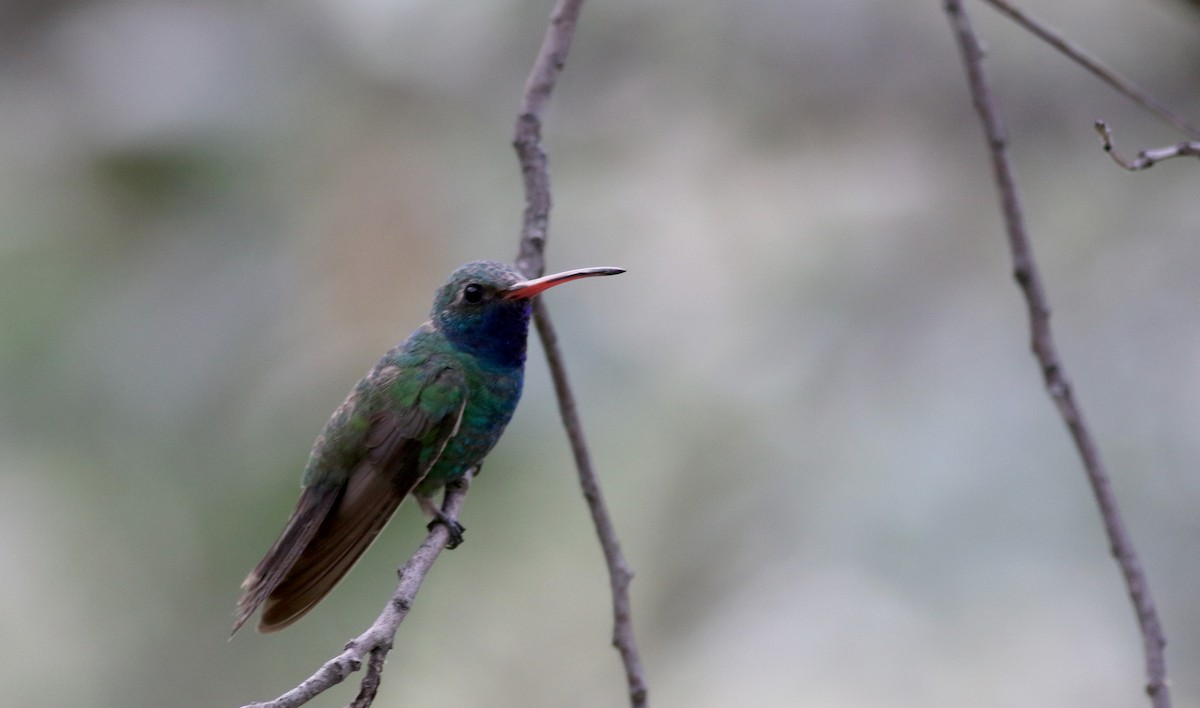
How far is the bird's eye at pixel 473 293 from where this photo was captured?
2795 millimetres

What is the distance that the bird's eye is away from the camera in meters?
2.79

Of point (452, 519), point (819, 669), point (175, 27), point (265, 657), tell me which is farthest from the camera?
point (175, 27)

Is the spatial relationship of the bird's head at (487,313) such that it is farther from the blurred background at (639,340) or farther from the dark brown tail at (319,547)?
the blurred background at (639,340)

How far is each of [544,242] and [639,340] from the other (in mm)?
2127

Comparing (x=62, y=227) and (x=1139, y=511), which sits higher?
(x=62, y=227)

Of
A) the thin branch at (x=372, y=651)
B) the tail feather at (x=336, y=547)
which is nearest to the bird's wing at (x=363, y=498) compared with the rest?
the tail feather at (x=336, y=547)

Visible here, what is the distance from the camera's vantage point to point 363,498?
2.65 metres

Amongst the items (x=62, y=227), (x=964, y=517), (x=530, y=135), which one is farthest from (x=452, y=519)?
(x=62, y=227)

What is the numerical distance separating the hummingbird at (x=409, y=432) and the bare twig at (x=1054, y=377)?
3.27ft

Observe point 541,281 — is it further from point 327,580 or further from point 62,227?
point 62,227

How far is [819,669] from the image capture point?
3.94 metres

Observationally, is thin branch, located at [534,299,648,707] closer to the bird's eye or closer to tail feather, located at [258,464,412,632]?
the bird's eye

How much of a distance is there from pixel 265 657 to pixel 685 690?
1597 millimetres

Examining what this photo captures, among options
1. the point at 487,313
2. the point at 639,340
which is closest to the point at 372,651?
the point at 487,313
